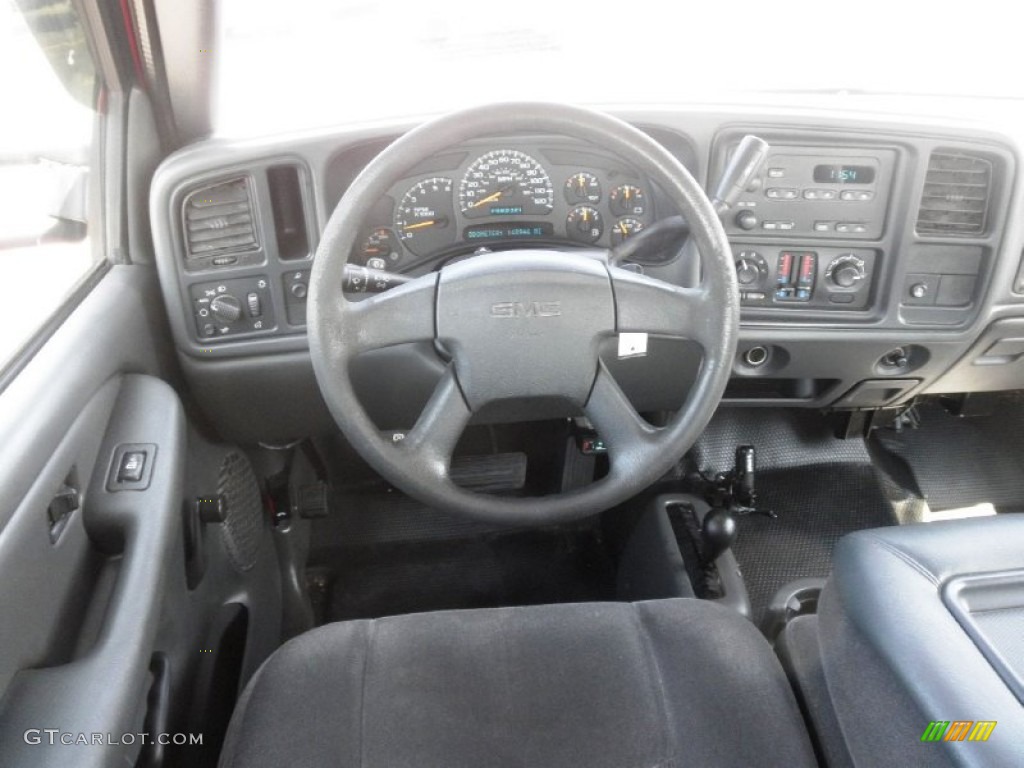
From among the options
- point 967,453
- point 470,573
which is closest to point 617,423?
point 470,573

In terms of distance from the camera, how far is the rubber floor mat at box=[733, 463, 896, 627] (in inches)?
75.5

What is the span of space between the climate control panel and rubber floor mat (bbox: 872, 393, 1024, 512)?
806 mm

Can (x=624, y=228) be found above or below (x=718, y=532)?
above

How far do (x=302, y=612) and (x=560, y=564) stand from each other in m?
0.65

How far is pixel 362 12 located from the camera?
5.74 ft

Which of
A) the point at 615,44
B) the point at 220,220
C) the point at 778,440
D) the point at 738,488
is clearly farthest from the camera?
the point at 778,440

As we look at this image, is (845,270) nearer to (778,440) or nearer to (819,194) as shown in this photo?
(819,194)

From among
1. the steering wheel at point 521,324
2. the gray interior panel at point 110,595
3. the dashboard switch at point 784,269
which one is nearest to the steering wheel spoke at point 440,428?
the steering wheel at point 521,324

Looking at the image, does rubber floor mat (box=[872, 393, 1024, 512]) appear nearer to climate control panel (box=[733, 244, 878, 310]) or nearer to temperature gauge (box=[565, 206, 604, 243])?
climate control panel (box=[733, 244, 878, 310])

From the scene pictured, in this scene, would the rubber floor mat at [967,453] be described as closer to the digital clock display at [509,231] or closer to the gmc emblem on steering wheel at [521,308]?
the digital clock display at [509,231]

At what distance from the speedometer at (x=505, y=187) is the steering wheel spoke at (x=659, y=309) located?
369 mm

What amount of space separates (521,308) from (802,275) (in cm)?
73

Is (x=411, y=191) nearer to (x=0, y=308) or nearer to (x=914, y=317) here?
(x=0, y=308)

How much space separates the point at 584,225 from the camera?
152 cm
